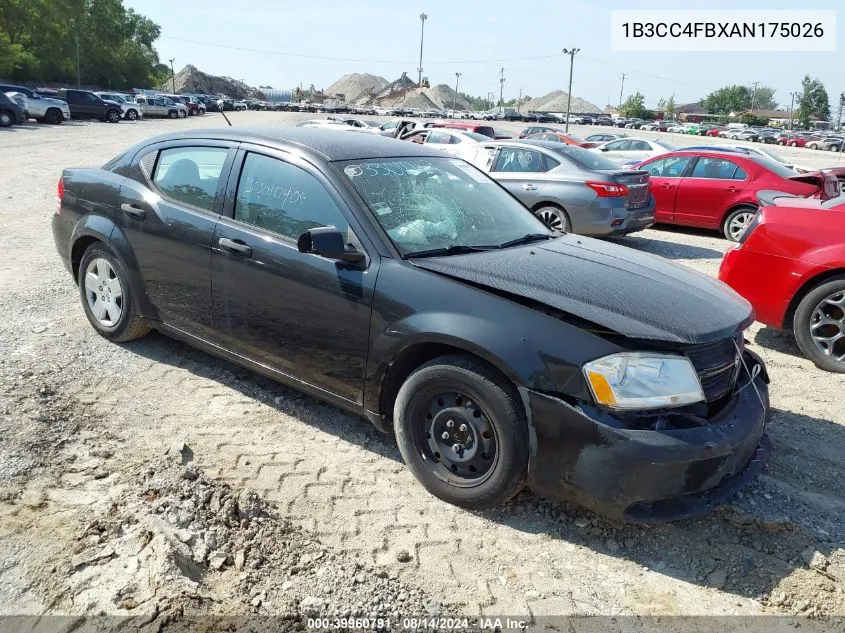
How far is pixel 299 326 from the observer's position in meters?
3.64

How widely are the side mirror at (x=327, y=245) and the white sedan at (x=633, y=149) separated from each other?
17776 millimetres

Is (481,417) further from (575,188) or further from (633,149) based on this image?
(633,149)

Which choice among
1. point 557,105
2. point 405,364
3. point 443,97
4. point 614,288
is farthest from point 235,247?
point 557,105

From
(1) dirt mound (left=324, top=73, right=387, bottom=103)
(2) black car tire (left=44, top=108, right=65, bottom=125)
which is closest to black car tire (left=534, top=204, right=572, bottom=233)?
(2) black car tire (left=44, top=108, right=65, bottom=125)

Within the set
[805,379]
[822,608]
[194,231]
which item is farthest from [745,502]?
[194,231]

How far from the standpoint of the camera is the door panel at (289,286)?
3455mm

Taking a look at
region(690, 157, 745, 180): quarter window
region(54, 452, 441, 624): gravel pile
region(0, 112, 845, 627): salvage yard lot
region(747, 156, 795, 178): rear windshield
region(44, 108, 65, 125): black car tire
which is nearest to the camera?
region(54, 452, 441, 624): gravel pile

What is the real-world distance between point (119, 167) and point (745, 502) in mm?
4547

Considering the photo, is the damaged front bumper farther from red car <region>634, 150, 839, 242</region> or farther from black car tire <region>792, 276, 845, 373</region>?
red car <region>634, 150, 839, 242</region>

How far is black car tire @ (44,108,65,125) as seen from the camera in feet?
112

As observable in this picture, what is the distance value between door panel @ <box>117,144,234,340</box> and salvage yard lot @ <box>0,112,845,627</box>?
57 cm

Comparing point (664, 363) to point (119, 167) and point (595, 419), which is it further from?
point (119, 167)

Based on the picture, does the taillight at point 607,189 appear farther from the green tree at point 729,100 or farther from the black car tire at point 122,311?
the green tree at point 729,100

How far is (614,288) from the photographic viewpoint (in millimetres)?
3230
